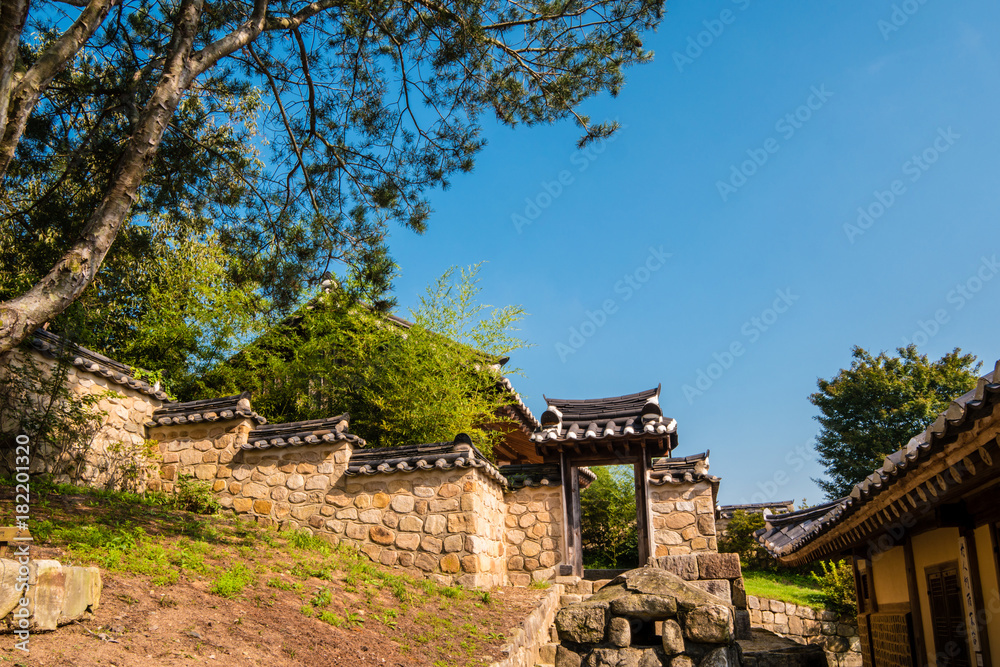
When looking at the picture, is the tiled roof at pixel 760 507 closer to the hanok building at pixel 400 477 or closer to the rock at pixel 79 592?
the hanok building at pixel 400 477

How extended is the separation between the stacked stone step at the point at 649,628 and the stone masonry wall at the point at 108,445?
6.07 m

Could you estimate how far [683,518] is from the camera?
9867 mm

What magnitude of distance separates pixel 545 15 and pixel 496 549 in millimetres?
7036

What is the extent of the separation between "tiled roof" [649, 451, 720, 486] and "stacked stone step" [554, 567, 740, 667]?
3165 mm

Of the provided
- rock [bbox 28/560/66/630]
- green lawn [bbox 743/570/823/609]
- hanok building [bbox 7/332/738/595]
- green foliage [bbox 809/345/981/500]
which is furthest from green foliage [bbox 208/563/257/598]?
green foliage [bbox 809/345/981/500]

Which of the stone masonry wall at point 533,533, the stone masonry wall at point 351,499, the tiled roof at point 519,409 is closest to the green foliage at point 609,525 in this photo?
the tiled roof at point 519,409

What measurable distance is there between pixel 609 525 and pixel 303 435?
8592 mm

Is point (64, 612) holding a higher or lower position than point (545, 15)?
lower

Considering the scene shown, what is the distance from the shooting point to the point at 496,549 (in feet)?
29.5

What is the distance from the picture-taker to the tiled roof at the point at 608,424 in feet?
31.8

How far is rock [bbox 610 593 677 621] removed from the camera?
6.50m

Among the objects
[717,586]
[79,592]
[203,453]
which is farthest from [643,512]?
[79,592]

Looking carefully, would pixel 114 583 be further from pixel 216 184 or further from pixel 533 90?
pixel 533 90

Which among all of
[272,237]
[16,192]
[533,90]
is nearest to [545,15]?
[533,90]
